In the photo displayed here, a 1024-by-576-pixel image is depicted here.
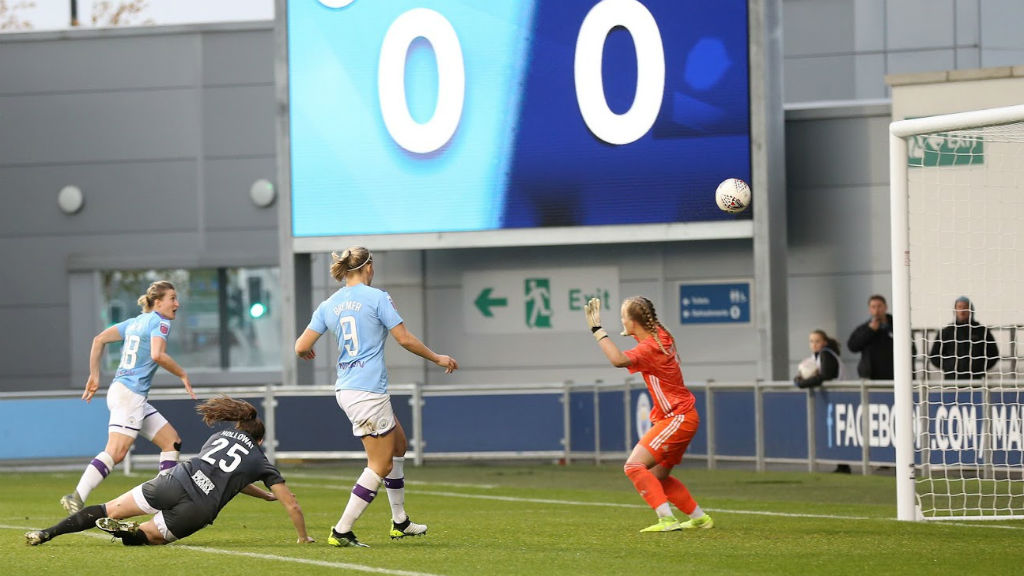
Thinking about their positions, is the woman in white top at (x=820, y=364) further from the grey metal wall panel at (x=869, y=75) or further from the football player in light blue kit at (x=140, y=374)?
the grey metal wall panel at (x=869, y=75)

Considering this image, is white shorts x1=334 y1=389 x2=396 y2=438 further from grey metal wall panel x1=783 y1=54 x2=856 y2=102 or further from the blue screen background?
grey metal wall panel x1=783 y1=54 x2=856 y2=102

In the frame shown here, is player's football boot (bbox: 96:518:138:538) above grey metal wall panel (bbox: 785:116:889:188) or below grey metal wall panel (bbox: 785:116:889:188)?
below

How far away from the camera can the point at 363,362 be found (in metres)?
10.1

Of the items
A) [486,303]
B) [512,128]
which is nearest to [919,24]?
[486,303]

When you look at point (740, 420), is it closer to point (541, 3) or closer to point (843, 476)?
point (843, 476)

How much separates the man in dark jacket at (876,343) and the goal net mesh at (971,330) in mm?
422

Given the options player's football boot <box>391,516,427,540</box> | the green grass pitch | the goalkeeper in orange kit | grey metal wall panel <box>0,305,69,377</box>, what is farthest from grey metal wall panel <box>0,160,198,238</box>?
the goalkeeper in orange kit

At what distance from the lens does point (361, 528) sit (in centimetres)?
1212

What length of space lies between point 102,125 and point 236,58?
2.75 meters

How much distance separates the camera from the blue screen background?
20875 mm

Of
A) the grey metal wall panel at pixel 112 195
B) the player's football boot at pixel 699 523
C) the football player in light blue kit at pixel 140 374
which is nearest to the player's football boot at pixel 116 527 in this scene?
the football player in light blue kit at pixel 140 374

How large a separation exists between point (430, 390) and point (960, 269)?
7.39 metres

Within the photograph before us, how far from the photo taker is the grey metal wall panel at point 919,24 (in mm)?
28922

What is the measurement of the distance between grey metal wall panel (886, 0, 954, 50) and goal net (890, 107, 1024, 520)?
27.3 ft
